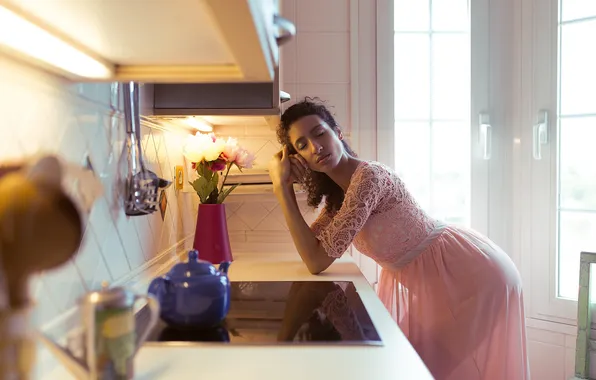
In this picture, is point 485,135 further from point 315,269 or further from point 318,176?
point 315,269

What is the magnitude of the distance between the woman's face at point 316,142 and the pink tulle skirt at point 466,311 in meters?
0.43

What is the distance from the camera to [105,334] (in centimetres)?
58

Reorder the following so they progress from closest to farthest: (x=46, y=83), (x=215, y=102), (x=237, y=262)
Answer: (x=46, y=83) → (x=215, y=102) → (x=237, y=262)

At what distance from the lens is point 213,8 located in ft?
1.70

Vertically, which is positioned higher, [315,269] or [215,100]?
[215,100]

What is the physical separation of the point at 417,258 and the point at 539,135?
898mm

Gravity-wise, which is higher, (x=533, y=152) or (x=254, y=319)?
(x=533, y=152)

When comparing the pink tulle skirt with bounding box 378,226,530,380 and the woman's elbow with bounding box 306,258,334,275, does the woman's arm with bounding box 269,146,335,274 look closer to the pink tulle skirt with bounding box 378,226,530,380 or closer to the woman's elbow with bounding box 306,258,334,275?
the woman's elbow with bounding box 306,258,334,275

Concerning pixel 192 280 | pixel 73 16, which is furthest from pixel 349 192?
pixel 73 16

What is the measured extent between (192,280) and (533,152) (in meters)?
1.72

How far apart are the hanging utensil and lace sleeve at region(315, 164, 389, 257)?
53 centimetres

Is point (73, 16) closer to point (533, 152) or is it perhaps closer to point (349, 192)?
point (349, 192)

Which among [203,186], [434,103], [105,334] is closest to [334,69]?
[434,103]

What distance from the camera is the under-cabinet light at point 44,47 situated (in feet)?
2.12
